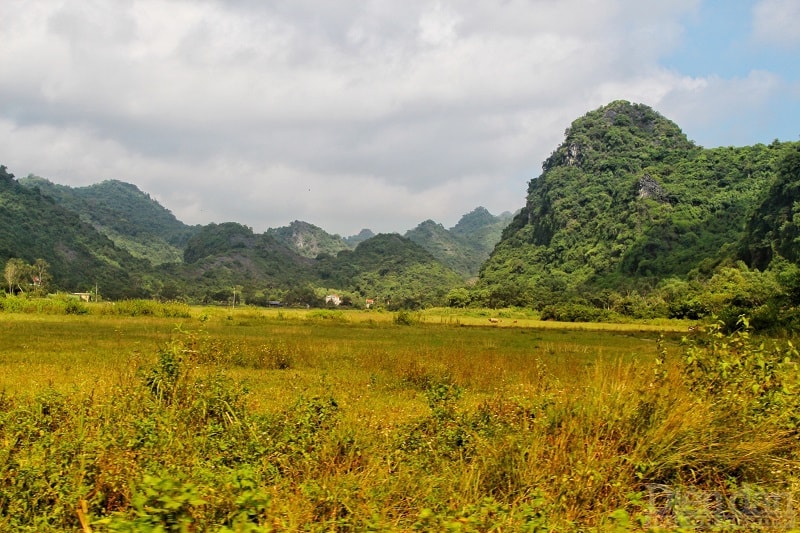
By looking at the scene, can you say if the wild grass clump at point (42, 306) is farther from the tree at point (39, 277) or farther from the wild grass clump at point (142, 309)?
the tree at point (39, 277)

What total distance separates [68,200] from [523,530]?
644ft

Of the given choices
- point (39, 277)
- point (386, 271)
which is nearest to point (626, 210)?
point (386, 271)

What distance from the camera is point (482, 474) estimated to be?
16.0 ft

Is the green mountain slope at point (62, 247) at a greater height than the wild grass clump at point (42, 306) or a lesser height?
greater

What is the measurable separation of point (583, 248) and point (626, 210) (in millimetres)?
10281

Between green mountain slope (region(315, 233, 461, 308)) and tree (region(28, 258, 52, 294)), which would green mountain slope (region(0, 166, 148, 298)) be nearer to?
tree (region(28, 258, 52, 294))

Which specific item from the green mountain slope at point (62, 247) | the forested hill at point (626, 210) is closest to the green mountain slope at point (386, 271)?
the forested hill at point (626, 210)

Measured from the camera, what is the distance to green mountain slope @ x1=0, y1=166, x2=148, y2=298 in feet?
292

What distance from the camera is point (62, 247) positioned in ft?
339

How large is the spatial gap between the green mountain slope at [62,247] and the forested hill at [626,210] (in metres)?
65.1

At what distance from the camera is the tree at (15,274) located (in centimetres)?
6419

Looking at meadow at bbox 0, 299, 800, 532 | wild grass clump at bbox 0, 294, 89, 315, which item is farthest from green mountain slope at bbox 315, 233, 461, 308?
meadow at bbox 0, 299, 800, 532

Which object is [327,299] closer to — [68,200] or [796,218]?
[796,218]

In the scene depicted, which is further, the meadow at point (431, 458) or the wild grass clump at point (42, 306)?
the wild grass clump at point (42, 306)
